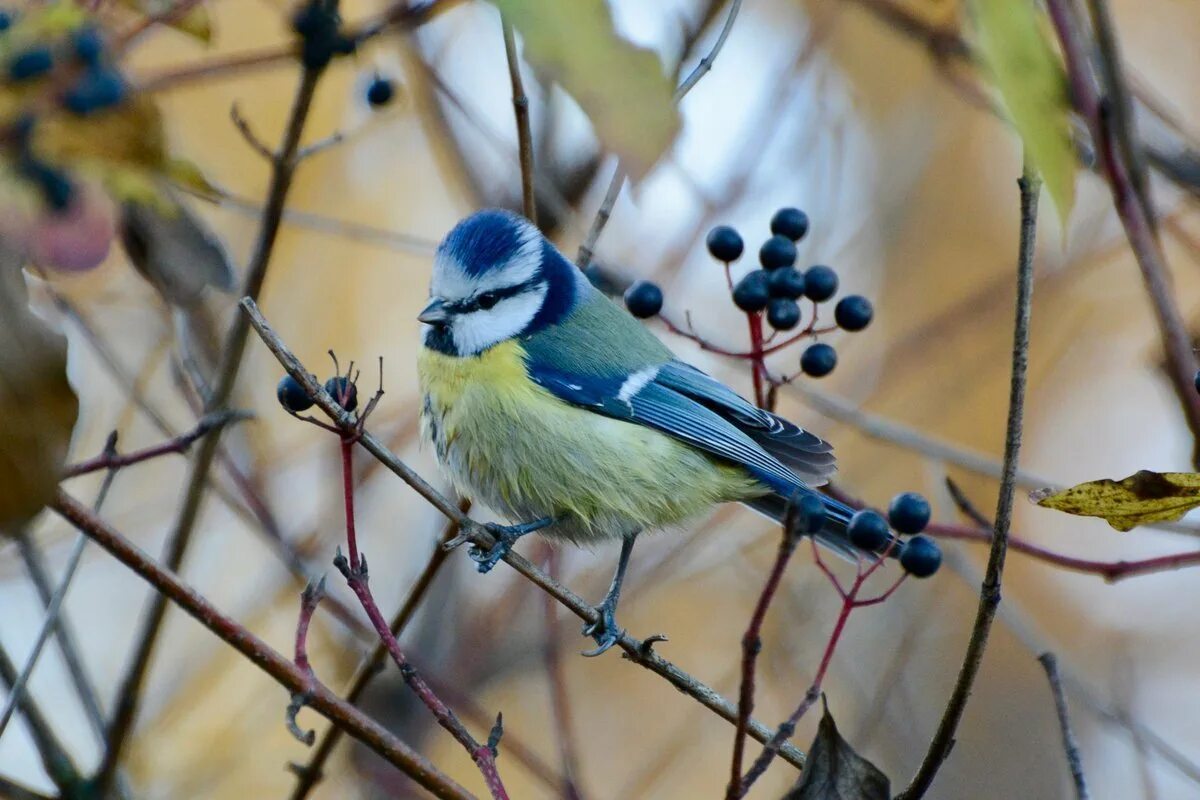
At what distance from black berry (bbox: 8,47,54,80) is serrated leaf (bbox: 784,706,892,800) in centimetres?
102

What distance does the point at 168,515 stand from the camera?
119 inches

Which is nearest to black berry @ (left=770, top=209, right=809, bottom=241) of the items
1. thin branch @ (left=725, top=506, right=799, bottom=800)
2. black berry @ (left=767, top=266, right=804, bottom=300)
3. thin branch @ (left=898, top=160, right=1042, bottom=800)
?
black berry @ (left=767, top=266, right=804, bottom=300)

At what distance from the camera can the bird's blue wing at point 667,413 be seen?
2143 millimetres

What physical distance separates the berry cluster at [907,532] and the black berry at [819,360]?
0.47 meters

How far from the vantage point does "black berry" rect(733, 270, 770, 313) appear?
1764mm

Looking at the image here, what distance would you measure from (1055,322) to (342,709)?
349cm

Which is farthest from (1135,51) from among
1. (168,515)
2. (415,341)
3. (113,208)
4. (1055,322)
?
(113,208)

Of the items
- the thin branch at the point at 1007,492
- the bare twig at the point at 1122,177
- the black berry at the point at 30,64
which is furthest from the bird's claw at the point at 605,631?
the black berry at the point at 30,64

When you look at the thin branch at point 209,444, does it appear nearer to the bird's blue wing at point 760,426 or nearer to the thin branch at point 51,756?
the thin branch at point 51,756

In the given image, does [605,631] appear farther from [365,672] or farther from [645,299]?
[645,299]

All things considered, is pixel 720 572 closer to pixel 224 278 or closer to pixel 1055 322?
pixel 1055 322

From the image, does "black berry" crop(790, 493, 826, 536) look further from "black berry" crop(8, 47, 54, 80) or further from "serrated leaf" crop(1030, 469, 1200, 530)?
"black berry" crop(8, 47, 54, 80)

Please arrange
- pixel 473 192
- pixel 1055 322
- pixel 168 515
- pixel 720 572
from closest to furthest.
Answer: pixel 473 192 < pixel 168 515 < pixel 720 572 < pixel 1055 322

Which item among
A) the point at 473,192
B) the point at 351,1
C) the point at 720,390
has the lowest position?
the point at 720,390
